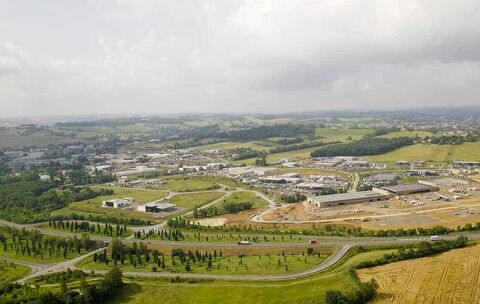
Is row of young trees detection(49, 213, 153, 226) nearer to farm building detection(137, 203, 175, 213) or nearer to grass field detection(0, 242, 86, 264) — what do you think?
farm building detection(137, 203, 175, 213)

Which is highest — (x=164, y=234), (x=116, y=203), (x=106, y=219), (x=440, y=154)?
(x=440, y=154)

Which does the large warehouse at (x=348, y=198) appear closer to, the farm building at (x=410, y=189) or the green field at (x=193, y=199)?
the farm building at (x=410, y=189)

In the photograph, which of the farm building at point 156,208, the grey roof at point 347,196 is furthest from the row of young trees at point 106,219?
the grey roof at point 347,196

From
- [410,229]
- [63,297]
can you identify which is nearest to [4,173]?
[63,297]

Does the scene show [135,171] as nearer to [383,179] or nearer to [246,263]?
[383,179]

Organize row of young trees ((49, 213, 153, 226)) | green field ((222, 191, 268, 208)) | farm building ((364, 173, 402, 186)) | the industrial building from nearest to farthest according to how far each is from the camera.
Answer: row of young trees ((49, 213, 153, 226)) → green field ((222, 191, 268, 208)) → the industrial building → farm building ((364, 173, 402, 186))

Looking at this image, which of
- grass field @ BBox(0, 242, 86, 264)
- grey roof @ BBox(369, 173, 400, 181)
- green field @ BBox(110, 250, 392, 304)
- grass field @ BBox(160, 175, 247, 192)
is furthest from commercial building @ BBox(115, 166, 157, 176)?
green field @ BBox(110, 250, 392, 304)

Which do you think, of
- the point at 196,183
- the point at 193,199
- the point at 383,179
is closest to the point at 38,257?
the point at 193,199
